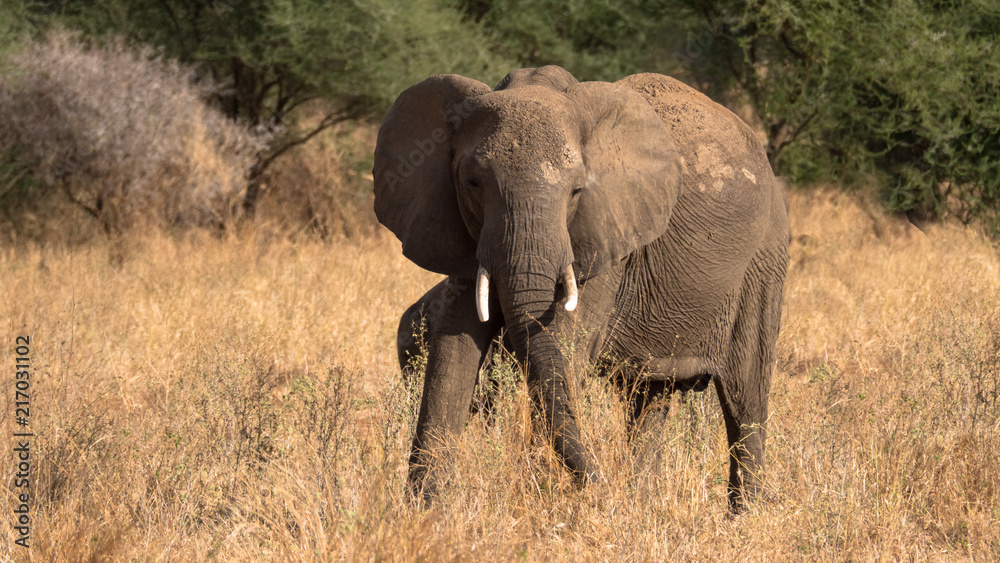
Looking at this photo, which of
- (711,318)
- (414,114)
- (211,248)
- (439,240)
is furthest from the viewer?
(211,248)

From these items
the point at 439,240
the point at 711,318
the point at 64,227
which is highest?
the point at 439,240

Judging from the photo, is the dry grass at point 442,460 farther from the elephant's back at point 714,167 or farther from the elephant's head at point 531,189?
the elephant's back at point 714,167

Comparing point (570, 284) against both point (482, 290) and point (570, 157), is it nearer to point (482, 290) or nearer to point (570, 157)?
point (482, 290)

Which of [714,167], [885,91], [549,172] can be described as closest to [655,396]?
[714,167]

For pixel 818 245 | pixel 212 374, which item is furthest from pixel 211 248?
pixel 818 245

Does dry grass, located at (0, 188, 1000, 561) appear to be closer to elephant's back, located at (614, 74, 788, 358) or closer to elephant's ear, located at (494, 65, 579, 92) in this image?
elephant's back, located at (614, 74, 788, 358)

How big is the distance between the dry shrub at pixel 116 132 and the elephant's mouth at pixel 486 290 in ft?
25.6

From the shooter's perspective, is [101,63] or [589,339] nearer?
[589,339]

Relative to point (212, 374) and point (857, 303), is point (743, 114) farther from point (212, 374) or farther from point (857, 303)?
point (212, 374)

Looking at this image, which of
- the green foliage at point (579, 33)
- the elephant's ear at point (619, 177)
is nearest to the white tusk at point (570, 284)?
the elephant's ear at point (619, 177)

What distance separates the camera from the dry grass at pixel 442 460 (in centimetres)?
348

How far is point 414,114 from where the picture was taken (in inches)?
162

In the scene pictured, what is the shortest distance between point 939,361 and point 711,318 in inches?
62.5

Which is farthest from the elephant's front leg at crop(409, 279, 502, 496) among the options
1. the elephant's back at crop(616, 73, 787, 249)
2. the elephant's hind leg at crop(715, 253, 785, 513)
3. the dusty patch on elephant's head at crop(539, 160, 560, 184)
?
the elephant's hind leg at crop(715, 253, 785, 513)
